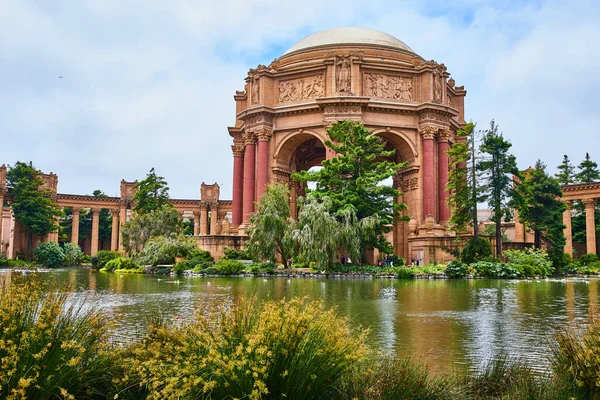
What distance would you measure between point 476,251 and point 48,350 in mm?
26584

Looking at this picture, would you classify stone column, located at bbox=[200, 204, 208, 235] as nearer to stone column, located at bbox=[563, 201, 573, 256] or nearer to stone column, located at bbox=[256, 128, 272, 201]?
stone column, located at bbox=[256, 128, 272, 201]

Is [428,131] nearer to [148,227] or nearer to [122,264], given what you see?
[122,264]

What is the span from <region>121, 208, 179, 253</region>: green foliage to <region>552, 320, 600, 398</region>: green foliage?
136 feet

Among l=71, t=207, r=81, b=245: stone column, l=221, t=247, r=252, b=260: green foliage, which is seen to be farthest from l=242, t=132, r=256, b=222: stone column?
l=71, t=207, r=81, b=245: stone column

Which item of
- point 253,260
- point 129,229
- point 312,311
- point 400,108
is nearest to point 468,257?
point 253,260

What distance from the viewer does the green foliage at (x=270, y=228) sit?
95.6ft

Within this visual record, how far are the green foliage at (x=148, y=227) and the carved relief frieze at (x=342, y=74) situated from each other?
1779cm

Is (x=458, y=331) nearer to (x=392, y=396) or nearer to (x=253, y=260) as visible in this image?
(x=392, y=396)

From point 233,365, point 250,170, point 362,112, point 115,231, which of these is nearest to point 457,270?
point 362,112

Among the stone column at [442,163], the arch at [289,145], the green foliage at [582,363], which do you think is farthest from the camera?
the arch at [289,145]

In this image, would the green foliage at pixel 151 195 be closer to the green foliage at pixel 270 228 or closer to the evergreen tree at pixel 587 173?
the green foliage at pixel 270 228

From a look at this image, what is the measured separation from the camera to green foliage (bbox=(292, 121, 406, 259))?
28.5 m

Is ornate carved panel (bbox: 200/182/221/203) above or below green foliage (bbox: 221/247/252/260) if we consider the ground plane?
above

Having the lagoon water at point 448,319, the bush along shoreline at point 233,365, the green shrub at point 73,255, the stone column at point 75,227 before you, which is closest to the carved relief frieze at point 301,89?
the lagoon water at point 448,319
